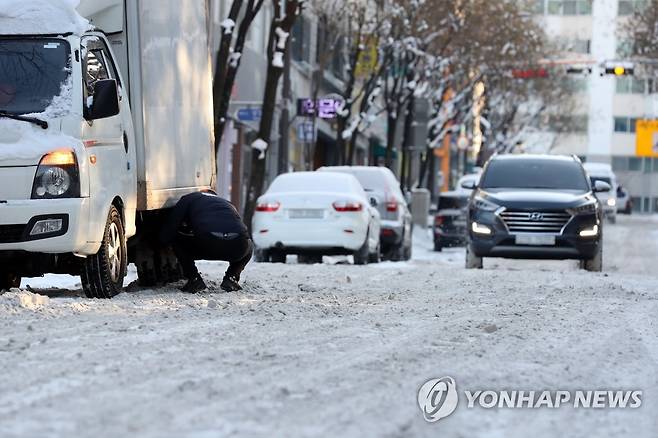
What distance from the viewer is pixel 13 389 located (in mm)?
6762

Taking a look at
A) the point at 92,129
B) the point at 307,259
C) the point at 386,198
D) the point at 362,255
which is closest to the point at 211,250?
the point at 92,129

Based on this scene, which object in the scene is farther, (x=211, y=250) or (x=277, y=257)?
(x=277, y=257)

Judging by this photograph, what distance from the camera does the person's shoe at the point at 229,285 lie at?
13.6 m

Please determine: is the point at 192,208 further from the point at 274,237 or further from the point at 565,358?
the point at 274,237

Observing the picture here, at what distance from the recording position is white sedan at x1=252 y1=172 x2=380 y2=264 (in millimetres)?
20922

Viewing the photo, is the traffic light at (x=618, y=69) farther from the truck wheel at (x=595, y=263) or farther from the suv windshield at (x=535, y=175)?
the truck wheel at (x=595, y=263)

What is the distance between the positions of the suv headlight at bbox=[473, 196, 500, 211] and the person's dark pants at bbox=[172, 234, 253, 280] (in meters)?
7.41

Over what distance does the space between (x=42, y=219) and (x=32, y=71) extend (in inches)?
48.2

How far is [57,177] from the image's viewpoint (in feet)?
37.5

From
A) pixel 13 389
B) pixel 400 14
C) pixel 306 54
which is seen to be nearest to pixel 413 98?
pixel 306 54

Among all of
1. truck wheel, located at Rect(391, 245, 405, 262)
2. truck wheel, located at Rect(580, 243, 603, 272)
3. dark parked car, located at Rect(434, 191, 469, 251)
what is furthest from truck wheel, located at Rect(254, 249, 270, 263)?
dark parked car, located at Rect(434, 191, 469, 251)

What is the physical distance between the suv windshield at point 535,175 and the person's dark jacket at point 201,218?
8.48 metres

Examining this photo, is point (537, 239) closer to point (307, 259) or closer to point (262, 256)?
point (262, 256)

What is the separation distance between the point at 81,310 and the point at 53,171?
1224mm
